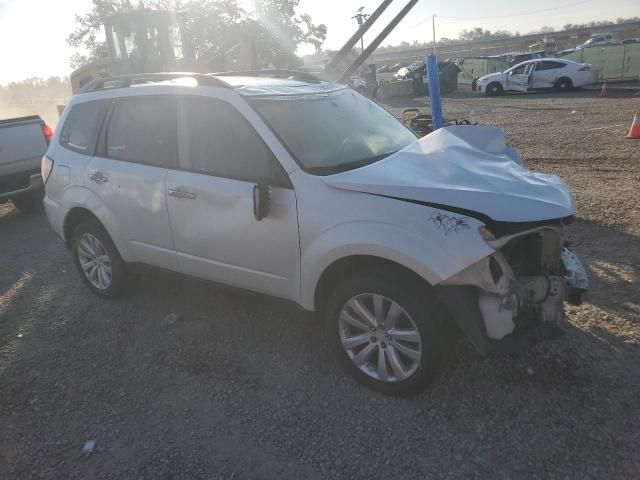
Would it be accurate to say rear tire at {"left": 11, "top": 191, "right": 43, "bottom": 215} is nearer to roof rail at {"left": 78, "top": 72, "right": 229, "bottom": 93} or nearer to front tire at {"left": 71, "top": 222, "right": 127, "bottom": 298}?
front tire at {"left": 71, "top": 222, "right": 127, "bottom": 298}

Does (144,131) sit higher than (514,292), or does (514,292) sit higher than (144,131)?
(144,131)

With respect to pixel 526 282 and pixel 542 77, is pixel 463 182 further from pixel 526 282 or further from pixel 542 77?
pixel 542 77

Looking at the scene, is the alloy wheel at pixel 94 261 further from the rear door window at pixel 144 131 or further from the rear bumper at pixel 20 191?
the rear bumper at pixel 20 191

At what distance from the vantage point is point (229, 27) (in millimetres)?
29828

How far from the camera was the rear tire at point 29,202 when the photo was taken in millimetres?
8570

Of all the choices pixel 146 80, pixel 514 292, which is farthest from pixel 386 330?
pixel 146 80

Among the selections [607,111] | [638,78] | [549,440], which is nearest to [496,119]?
[607,111]

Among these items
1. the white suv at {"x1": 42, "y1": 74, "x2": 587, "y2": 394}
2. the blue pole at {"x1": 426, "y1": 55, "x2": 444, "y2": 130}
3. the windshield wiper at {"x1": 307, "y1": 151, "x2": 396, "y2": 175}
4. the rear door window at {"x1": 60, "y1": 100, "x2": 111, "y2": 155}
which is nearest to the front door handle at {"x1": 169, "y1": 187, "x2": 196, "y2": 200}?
the white suv at {"x1": 42, "y1": 74, "x2": 587, "y2": 394}

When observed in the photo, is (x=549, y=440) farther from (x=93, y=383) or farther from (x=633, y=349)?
(x=93, y=383)

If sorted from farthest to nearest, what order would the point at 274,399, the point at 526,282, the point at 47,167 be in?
the point at 47,167, the point at 274,399, the point at 526,282

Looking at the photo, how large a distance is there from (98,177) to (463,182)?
3001 mm

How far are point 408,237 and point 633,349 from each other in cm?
179

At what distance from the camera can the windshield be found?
3.40m

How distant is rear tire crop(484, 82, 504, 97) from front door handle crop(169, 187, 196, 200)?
2413cm
